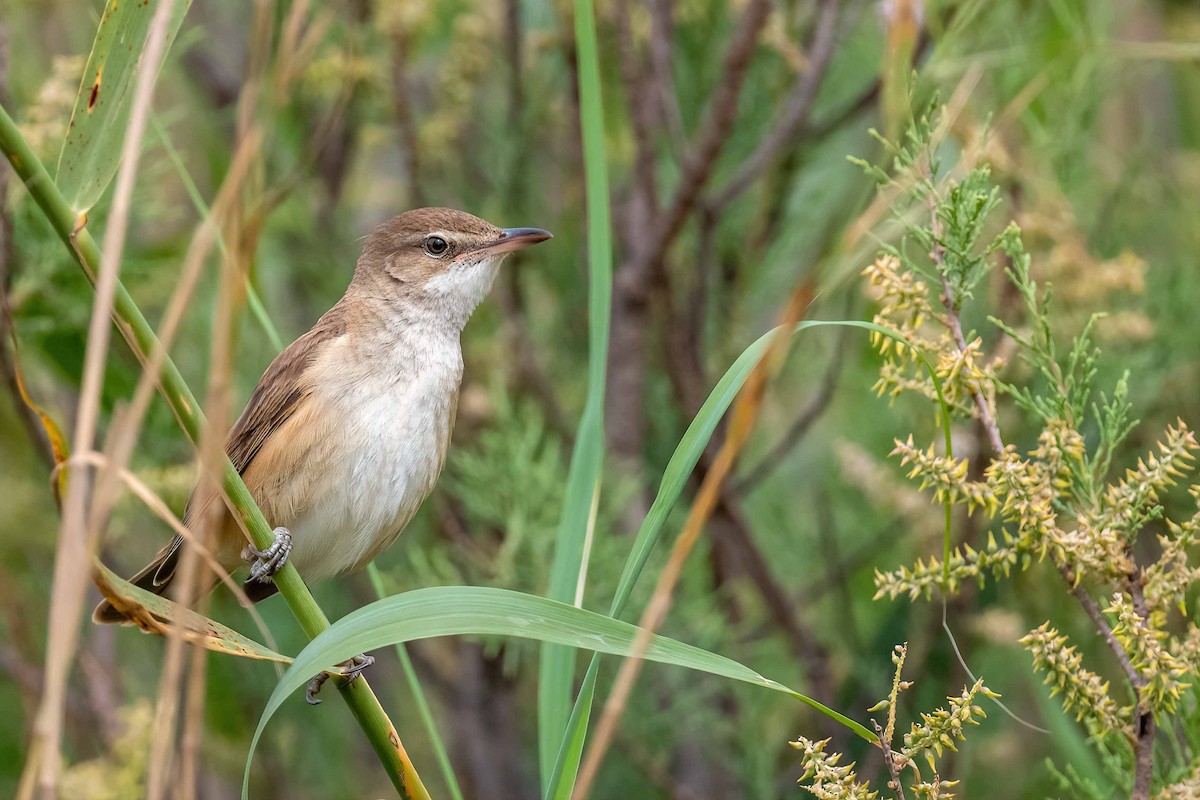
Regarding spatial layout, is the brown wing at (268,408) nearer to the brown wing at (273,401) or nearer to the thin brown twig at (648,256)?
the brown wing at (273,401)

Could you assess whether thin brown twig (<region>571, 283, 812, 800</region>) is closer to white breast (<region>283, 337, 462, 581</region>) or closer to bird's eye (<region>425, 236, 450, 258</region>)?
white breast (<region>283, 337, 462, 581</region>)

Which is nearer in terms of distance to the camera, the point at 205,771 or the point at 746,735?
the point at 746,735

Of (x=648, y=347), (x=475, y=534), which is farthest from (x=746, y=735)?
(x=648, y=347)

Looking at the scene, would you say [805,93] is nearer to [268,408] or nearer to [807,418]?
[807,418]

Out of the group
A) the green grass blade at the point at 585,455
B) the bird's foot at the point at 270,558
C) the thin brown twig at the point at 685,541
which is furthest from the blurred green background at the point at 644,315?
the thin brown twig at the point at 685,541

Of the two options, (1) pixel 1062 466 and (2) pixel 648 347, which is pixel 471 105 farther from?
(1) pixel 1062 466
